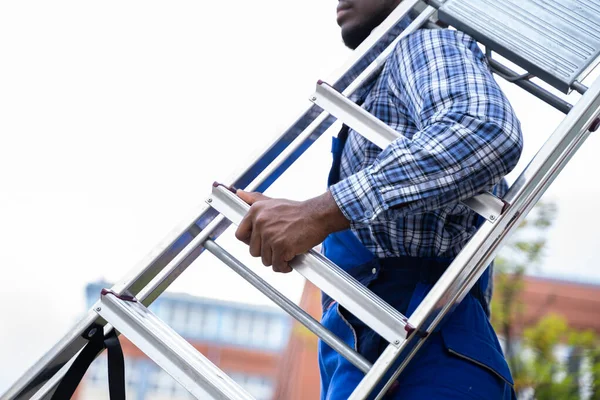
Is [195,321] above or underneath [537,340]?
above

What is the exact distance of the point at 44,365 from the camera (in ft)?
4.89

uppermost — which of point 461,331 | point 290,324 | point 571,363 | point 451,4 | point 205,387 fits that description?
point 451,4

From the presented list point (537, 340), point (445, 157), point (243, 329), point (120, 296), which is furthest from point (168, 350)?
point (243, 329)

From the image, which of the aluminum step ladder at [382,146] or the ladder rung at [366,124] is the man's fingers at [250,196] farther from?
the ladder rung at [366,124]

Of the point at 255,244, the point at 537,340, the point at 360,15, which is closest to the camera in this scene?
the point at 255,244

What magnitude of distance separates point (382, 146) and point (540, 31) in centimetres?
48

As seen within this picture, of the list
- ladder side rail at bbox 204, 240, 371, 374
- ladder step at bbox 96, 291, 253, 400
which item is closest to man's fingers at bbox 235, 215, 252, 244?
ladder side rail at bbox 204, 240, 371, 374

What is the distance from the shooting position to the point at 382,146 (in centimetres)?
144

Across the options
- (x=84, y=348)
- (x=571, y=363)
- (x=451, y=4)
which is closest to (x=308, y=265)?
(x=84, y=348)

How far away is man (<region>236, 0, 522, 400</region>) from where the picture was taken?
1313mm

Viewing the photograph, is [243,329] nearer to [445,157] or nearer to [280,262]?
[280,262]

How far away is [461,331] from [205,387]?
1.86 feet

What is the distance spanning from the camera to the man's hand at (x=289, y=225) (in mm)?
1371

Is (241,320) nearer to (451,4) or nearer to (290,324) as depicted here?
(290,324)
